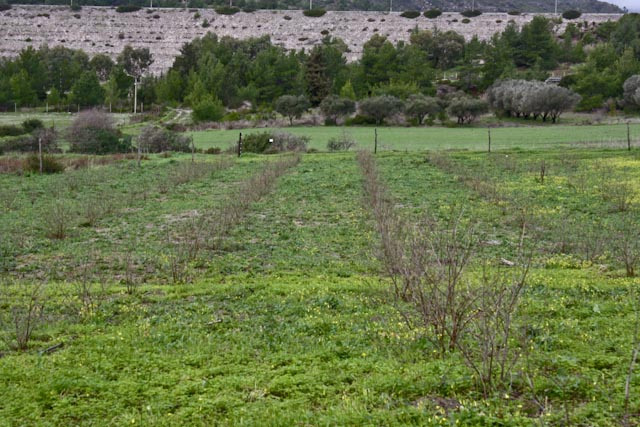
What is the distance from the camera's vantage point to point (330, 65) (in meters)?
80.7

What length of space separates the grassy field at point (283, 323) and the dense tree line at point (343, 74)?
46.5 metres

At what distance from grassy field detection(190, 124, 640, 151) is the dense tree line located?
25.3 ft

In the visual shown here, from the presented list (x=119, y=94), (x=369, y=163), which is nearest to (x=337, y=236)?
(x=369, y=163)

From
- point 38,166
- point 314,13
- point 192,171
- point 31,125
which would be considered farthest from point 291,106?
point 314,13

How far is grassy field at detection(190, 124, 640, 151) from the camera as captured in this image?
3872 centimetres

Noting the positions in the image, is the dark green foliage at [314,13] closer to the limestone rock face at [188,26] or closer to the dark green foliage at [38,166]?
the limestone rock face at [188,26]

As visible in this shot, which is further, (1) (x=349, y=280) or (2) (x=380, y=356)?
(1) (x=349, y=280)

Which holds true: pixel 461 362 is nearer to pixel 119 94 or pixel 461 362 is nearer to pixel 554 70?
pixel 119 94

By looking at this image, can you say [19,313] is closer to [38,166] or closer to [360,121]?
[38,166]

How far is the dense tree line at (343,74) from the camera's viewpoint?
65.0m

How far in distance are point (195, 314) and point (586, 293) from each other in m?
5.00

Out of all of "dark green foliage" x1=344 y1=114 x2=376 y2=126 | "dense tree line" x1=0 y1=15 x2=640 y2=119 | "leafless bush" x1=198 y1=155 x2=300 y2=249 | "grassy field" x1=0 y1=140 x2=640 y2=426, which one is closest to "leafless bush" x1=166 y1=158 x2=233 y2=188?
"leafless bush" x1=198 y1=155 x2=300 y2=249

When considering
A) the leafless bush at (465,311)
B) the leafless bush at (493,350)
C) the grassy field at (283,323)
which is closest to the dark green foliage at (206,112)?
the grassy field at (283,323)

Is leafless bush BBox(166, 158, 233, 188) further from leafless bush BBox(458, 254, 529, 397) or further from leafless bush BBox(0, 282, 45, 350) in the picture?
leafless bush BBox(458, 254, 529, 397)
